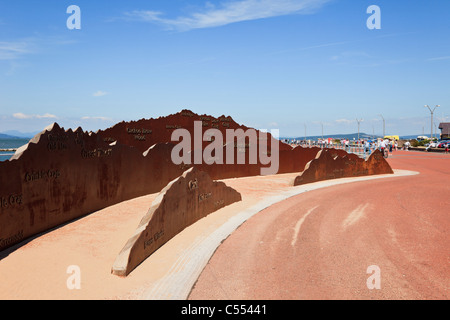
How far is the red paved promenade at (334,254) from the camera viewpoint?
5.38 meters

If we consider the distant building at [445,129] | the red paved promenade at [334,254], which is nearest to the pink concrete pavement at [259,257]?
the red paved promenade at [334,254]

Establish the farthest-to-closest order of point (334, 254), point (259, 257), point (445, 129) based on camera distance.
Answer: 1. point (445, 129)
2. point (334, 254)
3. point (259, 257)

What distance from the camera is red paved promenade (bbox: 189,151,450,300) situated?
5379mm

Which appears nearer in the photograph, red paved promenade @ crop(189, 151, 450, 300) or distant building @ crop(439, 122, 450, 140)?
red paved promenade @ crop(189, 151, 450, 300)

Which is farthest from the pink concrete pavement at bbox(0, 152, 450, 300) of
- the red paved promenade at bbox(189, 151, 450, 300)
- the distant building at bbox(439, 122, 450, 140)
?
the distant building at bbox(439, 122, 450, 140)

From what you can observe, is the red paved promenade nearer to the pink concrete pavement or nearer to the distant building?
the pink concrete pavement

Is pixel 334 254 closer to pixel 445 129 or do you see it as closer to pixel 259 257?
pixel 259 257

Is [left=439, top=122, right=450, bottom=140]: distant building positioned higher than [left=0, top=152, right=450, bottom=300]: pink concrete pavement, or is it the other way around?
[left=439, top=122, right=450, bottom=140]: distant building

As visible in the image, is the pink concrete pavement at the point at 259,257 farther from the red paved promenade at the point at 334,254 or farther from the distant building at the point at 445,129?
the distant building at the point at 445,129

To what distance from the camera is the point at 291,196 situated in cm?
1420

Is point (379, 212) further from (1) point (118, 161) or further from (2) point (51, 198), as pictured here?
(2) point (51, 198)

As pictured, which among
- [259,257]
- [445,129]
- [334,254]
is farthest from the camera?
[445,129]

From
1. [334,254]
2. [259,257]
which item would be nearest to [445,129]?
[334,254]

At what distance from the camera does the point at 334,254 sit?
7.00 meters
